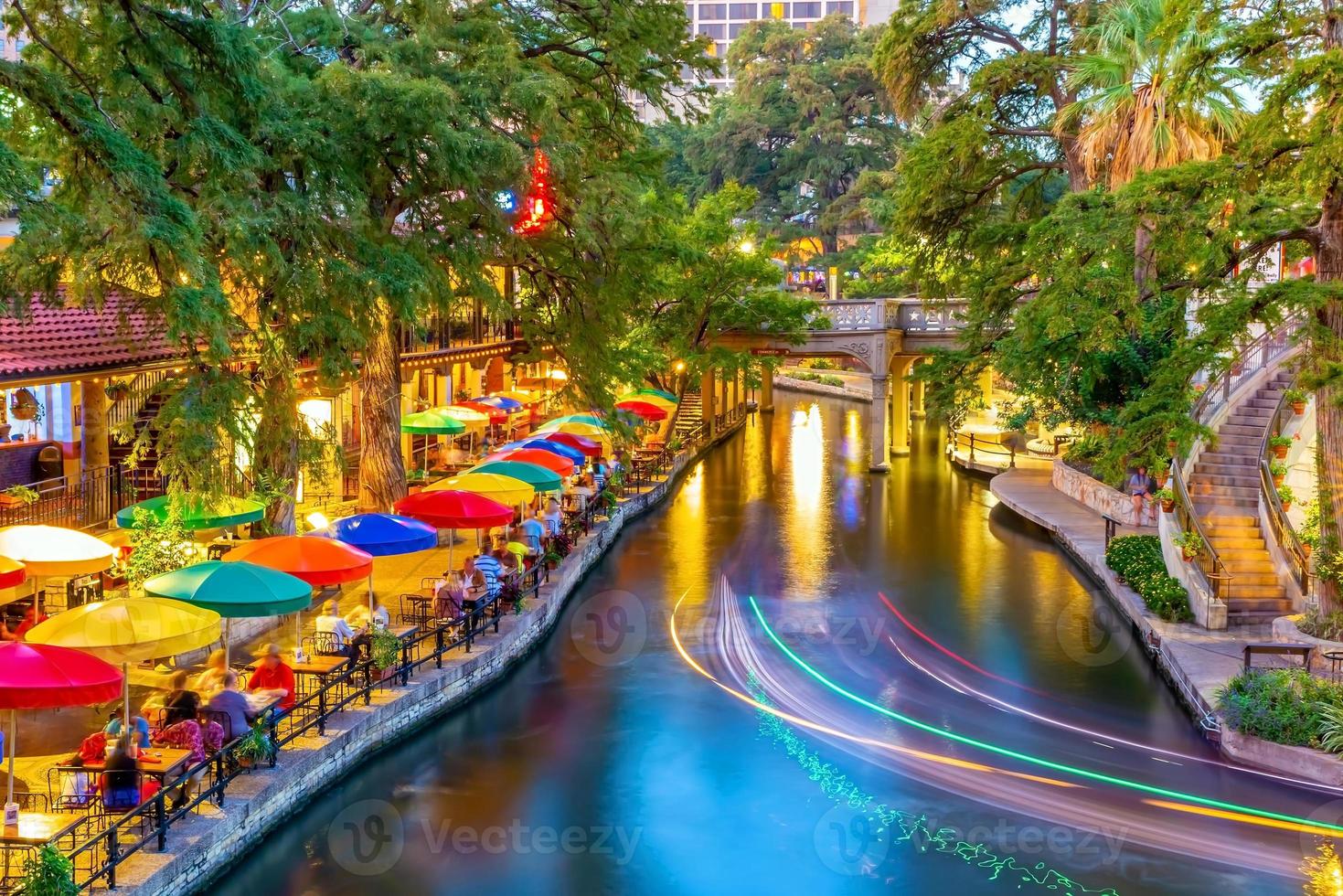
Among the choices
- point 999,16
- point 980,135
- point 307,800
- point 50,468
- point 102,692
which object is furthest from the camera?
point 999,16

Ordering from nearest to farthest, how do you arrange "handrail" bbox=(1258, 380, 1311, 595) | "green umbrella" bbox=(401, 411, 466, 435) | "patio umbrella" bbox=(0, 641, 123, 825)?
"patio umbrella" bbox=(0, 641, 123, 825), "handrail" bbox=(1258, 380, 1311, 595), "green umbrella" bbox=(401, 411, 466, 435)

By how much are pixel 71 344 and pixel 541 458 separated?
10.5 m

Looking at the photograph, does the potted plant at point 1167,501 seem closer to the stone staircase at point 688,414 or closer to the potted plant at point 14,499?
the potted plant at point 14,499

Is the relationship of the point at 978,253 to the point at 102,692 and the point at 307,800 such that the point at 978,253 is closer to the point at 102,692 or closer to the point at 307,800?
the point at 307,800

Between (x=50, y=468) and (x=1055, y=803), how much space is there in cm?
1801

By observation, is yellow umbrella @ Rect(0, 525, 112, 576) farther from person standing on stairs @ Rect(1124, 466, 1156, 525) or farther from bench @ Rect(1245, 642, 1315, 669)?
person standing on stairs @ Rect(1124, 466, 1156, 525)

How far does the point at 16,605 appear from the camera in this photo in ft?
62.8

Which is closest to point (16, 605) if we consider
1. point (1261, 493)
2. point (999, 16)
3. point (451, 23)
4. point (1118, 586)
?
point (451, 23)

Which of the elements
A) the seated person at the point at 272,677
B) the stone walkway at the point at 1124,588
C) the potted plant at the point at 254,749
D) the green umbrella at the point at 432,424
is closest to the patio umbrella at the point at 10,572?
the seated person at the point at 272,677

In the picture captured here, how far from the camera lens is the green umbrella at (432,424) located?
32.5m

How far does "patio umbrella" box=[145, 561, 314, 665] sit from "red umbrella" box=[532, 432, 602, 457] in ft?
58.5

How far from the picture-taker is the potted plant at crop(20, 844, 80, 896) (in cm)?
1070

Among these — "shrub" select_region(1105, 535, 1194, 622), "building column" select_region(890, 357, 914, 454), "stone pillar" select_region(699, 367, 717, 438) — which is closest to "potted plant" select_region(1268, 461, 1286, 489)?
"shrub" select_region(1105, 535, 1194, 622)

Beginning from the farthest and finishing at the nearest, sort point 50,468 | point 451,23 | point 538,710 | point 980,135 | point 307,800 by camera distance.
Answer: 1. point 980,135
2. point 451,23
3. point 50,468
4. point 538,710
5. point 307,800
